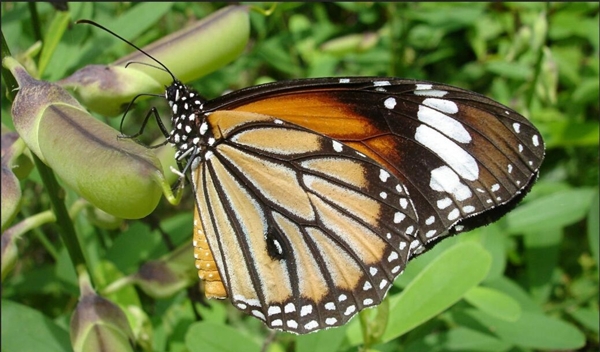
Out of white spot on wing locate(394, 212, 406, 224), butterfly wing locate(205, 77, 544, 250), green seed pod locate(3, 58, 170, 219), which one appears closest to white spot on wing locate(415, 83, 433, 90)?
butterfly wing locate(205, 77, 544, 250)

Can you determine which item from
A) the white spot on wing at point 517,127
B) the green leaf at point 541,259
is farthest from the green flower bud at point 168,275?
the green leaf at point 541,259

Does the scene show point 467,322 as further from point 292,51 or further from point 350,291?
point 292,51

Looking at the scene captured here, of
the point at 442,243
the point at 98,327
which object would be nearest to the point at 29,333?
the point at 98,327

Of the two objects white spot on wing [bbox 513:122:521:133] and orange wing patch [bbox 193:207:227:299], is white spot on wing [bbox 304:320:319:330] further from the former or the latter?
white spot on wing [bbox 513:122:521:133]

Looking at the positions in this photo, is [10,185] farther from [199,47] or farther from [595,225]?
[595,225]

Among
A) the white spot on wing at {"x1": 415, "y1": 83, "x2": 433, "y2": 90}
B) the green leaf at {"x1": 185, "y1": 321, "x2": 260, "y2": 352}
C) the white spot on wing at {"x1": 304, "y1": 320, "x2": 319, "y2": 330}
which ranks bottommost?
the green leaf at {"x1": 185, "y1": 321, "x2": 260, "y2": 352}
